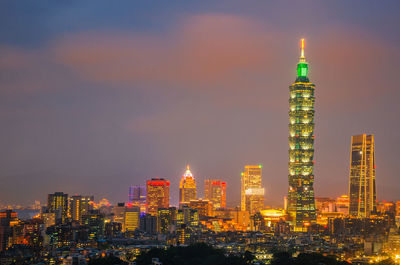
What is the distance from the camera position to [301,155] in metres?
175

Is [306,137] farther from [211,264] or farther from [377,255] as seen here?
[211,264]

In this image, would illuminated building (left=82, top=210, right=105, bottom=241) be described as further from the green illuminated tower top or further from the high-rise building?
the green illuminated tower top

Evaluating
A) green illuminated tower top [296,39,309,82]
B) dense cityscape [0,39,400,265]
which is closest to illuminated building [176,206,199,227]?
dense cityscape [0,39,400,265]

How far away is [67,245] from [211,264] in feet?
179

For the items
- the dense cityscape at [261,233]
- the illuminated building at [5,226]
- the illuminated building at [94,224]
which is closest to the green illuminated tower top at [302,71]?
the dense cityscape at [261,233]

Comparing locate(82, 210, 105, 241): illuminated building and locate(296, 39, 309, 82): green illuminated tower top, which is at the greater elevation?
locate(296, 39, 309, 82): green illuminated tower top

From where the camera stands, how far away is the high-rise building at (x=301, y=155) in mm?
174875

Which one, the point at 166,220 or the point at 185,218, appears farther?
the point at 185,218

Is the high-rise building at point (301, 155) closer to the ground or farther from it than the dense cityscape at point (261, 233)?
farther from it

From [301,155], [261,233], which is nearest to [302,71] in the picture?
[301,155]

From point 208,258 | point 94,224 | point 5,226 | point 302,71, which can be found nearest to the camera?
point 208,258

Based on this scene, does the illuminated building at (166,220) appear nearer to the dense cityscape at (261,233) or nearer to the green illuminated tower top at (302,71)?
the dense cityscape at (261,233)

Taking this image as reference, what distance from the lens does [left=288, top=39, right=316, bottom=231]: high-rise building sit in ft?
574

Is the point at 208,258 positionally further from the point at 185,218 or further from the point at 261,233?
the point at 185,218
